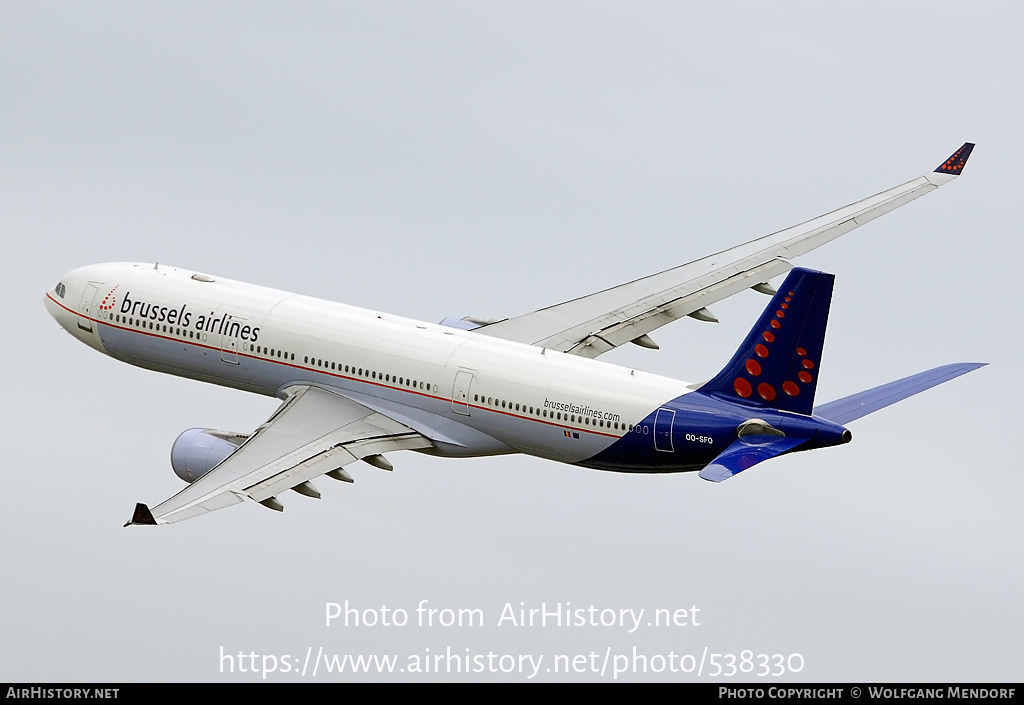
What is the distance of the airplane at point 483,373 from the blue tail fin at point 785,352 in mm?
48

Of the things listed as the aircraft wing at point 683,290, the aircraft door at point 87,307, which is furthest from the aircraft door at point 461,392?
the aircraft door at point 87,307

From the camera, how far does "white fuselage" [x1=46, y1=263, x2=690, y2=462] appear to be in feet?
183

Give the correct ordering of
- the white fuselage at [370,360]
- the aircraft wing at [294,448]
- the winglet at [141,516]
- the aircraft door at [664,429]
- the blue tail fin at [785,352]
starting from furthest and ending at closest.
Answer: the white fuselage at [370,360]
the aircraft door at [664,429]
the aircraft wing at [294,448]
the blue tail fin at [785,352]
the winglet at [141,516]

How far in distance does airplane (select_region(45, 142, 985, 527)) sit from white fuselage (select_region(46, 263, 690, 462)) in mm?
58

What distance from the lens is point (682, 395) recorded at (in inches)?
2154

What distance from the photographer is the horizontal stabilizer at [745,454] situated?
1993 inches

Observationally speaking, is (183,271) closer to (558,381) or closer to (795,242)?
(558,381)

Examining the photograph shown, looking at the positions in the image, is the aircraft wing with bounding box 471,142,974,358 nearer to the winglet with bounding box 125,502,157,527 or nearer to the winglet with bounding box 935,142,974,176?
the winglet with bounding box 935,142,974,176

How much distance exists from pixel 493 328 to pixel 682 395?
10248 mm

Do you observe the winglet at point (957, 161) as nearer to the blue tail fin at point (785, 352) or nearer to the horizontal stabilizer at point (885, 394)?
the horizontal stabilizer at point (885, 394)

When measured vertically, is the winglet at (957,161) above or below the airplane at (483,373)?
above

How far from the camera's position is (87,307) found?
6378cm

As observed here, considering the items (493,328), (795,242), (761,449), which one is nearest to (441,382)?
(493,328)

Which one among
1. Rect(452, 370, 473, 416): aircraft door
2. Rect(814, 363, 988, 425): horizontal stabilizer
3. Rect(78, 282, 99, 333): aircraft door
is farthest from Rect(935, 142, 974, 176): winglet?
Rect(78, 282, 99, 333): aircraft door
